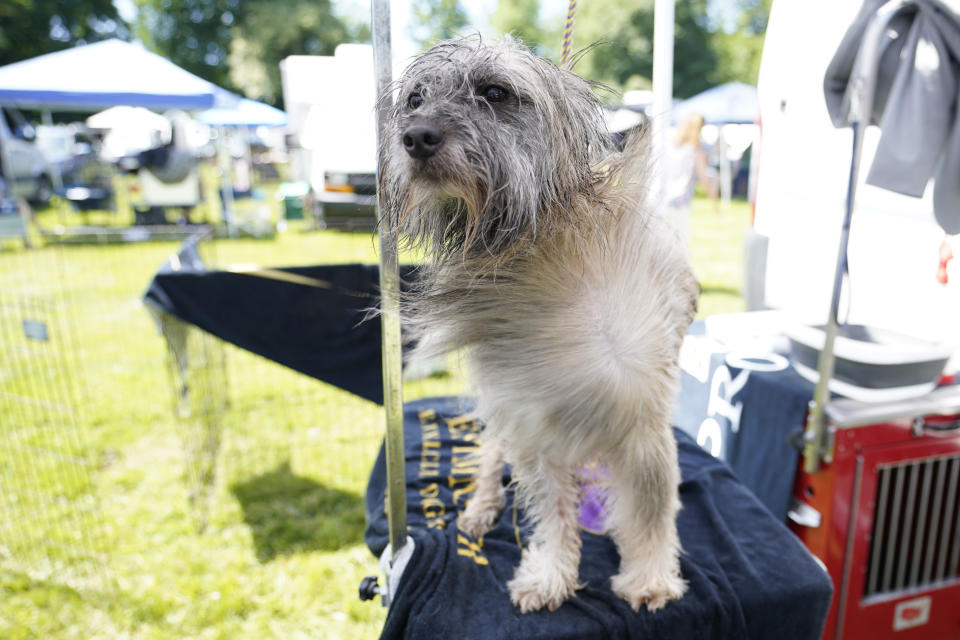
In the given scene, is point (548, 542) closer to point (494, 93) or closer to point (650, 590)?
point (650, 590)

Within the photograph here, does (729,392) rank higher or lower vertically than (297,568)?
higher

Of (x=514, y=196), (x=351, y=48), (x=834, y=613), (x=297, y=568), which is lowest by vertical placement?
(x=297, y=568)

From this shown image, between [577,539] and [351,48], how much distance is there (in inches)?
471

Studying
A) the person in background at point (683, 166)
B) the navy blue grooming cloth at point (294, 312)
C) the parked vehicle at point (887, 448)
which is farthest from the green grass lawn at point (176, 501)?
the person in background at point (683, 166)

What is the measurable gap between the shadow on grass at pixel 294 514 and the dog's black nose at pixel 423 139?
2916 mm

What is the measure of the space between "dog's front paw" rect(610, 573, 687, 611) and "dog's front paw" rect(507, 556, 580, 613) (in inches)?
5.9

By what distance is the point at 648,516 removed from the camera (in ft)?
5.83

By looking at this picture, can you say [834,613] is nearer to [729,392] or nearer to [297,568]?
[729,392]

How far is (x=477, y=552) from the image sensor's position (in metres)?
2.00

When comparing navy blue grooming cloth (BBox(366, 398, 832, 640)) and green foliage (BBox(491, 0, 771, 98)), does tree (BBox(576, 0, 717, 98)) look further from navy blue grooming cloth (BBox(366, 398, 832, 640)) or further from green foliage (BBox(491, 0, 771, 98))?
navy blue grooming cloth (BBox(366, 398, 832, 640))

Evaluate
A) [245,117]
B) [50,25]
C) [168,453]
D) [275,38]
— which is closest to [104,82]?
[168,453]

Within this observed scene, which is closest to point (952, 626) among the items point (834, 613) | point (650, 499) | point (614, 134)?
point (834, 613)

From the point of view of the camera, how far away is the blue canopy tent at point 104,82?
320 inches

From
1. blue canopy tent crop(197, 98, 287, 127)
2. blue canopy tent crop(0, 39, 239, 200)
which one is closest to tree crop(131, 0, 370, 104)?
blue canopy tent crop(197, 98, 287, 127)
